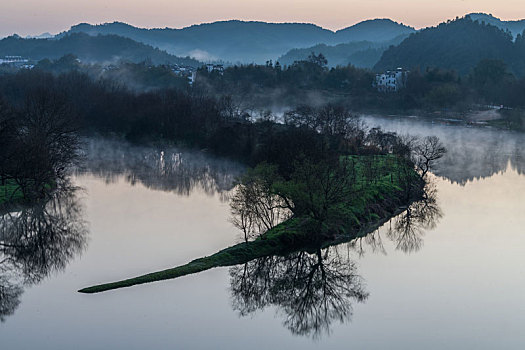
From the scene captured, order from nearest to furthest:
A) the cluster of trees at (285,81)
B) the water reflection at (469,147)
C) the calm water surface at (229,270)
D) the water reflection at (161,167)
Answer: the calm water surface at (229,270), the water reflection at (161,167), the water reflection at (469,147), the cluster of trees at (285,81)

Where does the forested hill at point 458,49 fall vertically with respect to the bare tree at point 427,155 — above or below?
above

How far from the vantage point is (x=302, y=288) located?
72.0 feet

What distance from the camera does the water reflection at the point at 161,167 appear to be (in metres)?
37.0

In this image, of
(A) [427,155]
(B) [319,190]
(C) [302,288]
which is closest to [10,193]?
(B) [319,190]

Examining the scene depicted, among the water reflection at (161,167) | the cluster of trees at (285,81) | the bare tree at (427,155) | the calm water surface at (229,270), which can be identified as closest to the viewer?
the calm water surface at (229,270)

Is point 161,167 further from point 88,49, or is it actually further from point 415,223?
point 88,49

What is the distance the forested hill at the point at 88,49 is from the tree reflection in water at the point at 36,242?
489ft

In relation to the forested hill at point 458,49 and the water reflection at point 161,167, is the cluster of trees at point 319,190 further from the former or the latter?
the forested hill at point 458,49

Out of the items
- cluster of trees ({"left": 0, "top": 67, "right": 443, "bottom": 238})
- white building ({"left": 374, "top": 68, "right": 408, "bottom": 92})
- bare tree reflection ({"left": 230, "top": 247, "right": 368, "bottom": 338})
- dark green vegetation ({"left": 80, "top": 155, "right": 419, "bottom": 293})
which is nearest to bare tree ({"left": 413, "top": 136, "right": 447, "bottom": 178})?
cluster of trees ({"left": 0, "top": 67, "right": 443, "bottom": 238})

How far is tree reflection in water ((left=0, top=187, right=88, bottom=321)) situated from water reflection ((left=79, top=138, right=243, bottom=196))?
6.06 meters

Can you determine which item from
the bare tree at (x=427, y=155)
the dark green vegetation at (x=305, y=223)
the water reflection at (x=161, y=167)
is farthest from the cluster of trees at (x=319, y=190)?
the water reflection at (x=161, y=167)

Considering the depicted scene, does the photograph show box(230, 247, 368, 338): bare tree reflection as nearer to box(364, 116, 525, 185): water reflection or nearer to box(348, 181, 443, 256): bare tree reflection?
box(348, 181, 443, 256): bare tree reflection

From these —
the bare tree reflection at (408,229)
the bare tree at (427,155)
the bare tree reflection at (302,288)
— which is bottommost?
the bare tree reflection at (302,288)

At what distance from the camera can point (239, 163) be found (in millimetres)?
43938
